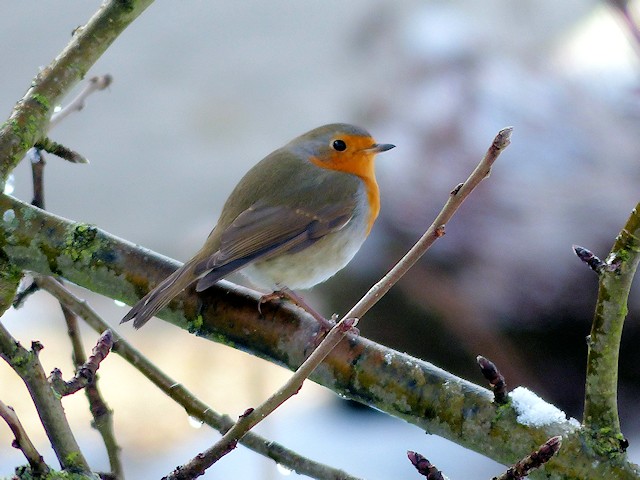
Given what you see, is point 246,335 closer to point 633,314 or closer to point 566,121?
point 633,314

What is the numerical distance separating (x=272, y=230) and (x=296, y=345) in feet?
2.12

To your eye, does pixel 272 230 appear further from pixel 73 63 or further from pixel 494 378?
pixel 494 378

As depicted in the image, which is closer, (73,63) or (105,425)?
(105,425)

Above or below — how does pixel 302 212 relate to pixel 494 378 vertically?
above

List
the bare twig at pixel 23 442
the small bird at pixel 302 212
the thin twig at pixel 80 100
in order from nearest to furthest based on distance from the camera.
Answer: the bare twig at pixel 23 442, the thin twig at pixel 80 100, the small bird at pixel 302 212

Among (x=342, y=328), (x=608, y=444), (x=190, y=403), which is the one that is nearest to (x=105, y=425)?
(x=190, y=403)

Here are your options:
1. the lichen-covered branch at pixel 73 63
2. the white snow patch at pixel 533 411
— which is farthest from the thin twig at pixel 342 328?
the lichen-covered branch at pixel 73 63

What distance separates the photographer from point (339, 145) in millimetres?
2512

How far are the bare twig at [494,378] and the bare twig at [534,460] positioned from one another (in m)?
0.15

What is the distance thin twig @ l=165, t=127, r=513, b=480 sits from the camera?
3.72 ft

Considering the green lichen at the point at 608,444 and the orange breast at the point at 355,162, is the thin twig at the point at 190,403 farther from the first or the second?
the orange breast at the point at 355,162

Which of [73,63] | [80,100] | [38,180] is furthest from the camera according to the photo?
[80,100]

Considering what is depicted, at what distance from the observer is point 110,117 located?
618cm

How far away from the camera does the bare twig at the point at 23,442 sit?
1066mm
